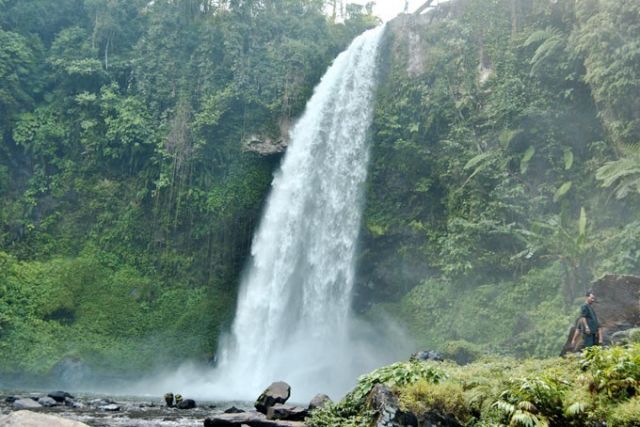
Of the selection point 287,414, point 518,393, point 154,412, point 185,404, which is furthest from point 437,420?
point 185,404

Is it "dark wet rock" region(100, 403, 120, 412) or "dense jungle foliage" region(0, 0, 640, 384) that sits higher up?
"dense jungle foliage" region(0, 0, 640, 384)

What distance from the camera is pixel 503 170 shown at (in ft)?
72.3

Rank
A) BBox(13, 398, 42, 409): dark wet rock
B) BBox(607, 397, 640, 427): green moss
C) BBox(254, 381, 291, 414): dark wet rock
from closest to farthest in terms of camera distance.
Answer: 1. BBox(607, 397, 640, 427): green moss
2. BBox(254, 381, 291, 414): dark wet rock
3. BBox(13, 398, 42, 409): dark wet rock

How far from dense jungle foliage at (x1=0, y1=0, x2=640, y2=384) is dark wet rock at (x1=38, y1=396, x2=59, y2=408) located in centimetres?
819

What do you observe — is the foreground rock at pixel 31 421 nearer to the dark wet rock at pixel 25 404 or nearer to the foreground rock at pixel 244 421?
the foreground rock at pixel 244 421

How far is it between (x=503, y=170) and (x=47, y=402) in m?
17.4

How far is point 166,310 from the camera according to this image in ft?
86.2

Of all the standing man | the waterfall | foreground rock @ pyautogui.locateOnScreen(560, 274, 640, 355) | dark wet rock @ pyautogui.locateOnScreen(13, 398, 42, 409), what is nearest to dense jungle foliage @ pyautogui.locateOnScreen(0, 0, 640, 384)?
the waterfall

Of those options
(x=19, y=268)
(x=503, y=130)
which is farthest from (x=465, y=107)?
(x=19, y=268)

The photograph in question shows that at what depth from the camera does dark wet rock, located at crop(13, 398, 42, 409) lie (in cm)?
1416

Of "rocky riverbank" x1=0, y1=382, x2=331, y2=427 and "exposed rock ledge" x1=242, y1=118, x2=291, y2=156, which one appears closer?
"rocky riverbank" x1=0, y1=382, x2=331, y2=427

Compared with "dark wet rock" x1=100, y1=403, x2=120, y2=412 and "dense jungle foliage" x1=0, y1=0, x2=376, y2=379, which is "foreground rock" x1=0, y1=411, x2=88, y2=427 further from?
"dense jungle foliage" x1=0, y1=0, x2=376, y2=379

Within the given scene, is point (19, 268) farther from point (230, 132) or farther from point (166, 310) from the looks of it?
point (230, 132)

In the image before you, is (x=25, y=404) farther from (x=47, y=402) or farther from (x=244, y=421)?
(x=244, y=421)
